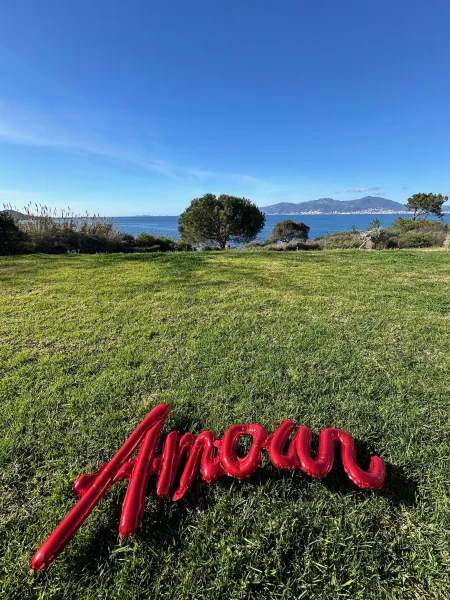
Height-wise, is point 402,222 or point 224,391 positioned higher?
point 402,222

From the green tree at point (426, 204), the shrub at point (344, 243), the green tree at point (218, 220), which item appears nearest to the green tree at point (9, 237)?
the green tree at point (218, 220)

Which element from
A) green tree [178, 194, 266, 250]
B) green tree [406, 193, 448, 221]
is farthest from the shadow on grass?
green tree [406, 193, 448, 221]

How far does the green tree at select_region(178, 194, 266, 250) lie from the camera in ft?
73.5

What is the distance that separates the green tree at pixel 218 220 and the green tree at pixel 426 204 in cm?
2498

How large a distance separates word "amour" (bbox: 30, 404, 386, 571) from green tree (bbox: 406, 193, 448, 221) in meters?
42.3

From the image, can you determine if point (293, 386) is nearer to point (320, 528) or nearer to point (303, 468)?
point (303, 468)

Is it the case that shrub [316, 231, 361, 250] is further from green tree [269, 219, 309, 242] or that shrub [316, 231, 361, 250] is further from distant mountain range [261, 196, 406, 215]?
distant mountain range [261, 196, 406, 215]

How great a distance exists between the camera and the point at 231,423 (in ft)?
7.70

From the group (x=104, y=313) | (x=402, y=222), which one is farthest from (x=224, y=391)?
(x=402, y=222)

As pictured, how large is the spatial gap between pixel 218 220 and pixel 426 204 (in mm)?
29354

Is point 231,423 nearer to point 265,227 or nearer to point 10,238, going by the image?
point 10,238

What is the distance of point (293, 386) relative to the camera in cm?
279

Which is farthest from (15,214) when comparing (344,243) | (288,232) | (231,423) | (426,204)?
(426,204)

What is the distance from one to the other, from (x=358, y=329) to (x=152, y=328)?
273 centimetres
